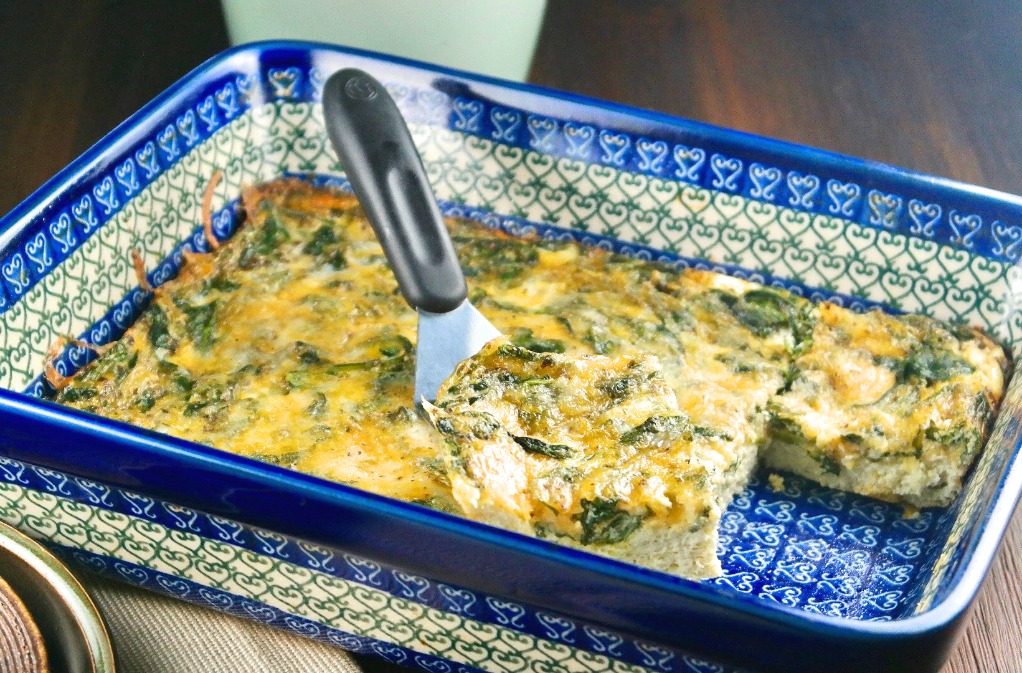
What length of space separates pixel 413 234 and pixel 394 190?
3.2 inches

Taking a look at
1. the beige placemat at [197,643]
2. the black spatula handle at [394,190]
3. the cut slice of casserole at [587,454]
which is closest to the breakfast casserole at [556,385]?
the cut slice of casserole at [587,454]

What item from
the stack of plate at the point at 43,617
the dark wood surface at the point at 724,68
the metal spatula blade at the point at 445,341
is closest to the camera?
the stack of plate at the point at 43,617

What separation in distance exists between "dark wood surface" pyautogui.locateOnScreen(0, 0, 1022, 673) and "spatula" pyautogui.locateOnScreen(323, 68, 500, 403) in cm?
103

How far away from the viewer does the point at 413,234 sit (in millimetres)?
1879

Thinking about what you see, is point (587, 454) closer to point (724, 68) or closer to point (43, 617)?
point (43, 617)

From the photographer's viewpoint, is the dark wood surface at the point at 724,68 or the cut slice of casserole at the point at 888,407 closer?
the cut slice of casserole at the point at 888,407

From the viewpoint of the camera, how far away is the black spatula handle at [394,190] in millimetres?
1868

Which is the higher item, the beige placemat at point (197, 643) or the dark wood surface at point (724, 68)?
the dark wood surface at point (724, 68)

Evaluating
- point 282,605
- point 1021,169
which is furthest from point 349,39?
point 1021,169

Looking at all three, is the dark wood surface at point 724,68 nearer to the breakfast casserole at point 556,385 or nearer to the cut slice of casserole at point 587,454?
the breakfast casserole at point 556,385

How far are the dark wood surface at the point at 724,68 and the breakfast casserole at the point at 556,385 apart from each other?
2.82 feet

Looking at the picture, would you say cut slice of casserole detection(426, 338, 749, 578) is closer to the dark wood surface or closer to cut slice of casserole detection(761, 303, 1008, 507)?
cut slice of casserole detection(761, 303, 1008, 507)

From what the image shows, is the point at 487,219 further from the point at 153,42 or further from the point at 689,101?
the point at 153,42

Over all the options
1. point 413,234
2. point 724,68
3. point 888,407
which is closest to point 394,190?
point 413,234
